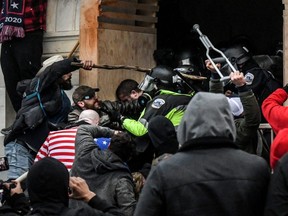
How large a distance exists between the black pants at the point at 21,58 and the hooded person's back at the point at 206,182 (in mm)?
6256

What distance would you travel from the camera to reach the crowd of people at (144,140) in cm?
577

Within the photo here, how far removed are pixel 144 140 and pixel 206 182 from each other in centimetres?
403

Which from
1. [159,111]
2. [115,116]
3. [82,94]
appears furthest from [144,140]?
[82,94]

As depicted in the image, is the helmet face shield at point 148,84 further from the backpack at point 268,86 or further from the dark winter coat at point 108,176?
the dark winter coat at point 108,176

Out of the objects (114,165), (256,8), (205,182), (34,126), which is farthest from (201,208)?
(256,8)

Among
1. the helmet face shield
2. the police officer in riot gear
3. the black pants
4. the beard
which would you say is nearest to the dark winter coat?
the police officer in riot gear

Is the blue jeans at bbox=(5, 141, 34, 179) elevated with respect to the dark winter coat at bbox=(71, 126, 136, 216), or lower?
lower

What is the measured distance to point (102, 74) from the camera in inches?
451

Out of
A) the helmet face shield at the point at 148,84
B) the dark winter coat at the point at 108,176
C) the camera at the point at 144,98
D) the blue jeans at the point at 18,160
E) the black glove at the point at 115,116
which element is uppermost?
the helmet face shield at the point at 148,84

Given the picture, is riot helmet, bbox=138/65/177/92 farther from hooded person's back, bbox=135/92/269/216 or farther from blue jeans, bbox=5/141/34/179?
hooded person's back, bbox=135/92/269/216

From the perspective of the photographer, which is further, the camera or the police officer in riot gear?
the camera

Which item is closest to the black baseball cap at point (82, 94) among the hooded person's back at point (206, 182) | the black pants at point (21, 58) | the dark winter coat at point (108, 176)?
the black pants at point (21, 58)

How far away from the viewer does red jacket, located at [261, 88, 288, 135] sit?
7.98 meters

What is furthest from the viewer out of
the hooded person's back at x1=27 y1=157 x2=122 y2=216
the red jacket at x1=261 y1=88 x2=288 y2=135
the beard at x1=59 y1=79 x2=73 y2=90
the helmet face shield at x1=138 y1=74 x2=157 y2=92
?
the beard at x1=59 y1=79 x2=73 y2=90
